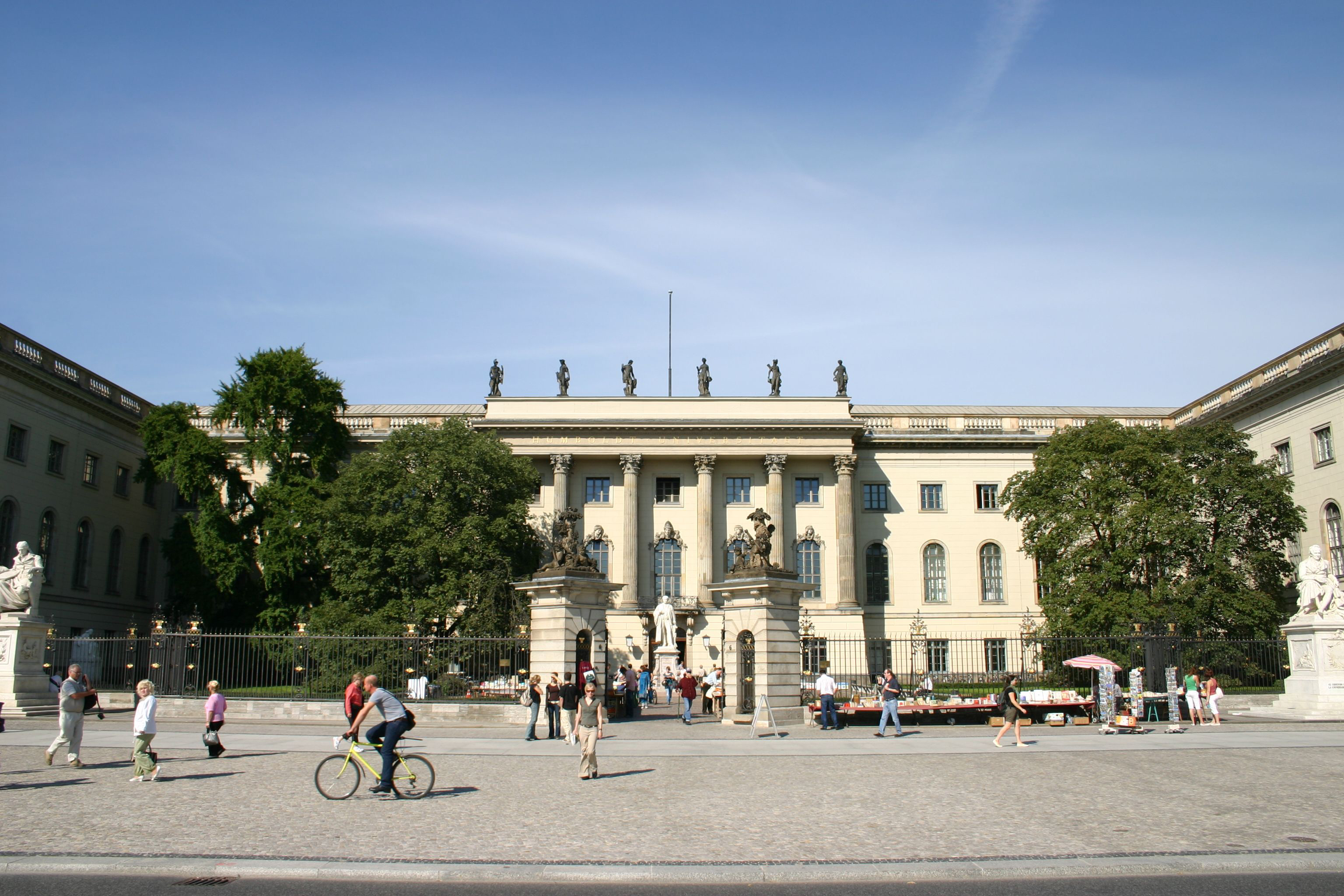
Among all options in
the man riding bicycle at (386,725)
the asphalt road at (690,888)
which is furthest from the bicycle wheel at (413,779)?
the asphalt road at (690,888)

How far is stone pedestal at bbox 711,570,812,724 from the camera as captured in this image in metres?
27.0

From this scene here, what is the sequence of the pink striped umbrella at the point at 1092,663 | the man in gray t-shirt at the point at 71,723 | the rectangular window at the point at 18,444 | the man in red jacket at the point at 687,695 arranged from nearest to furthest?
the man in gray t-shirt at the point at 71,723 < the man in red jacket at the point at 687,695 < the pink striped umbrella at the point at 1092,663 < the rectangular window at the point at 18,444

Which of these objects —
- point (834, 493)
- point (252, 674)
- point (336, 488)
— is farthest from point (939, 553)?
point (252, 674)

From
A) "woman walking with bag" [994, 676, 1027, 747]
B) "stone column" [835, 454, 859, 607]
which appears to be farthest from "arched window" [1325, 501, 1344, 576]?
"woman walking with bag" [994, 676, 1027, 747]

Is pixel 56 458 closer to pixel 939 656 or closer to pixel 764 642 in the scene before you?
pixel 764 642

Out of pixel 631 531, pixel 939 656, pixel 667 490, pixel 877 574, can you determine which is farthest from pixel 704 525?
pixel 939 656


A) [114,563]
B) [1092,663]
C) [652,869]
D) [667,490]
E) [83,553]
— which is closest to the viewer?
[652,869]

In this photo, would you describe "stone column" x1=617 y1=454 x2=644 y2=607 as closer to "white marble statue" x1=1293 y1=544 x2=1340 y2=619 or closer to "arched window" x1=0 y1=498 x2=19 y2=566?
"arched window" x1=0 y1=498 x2=19 y2=566

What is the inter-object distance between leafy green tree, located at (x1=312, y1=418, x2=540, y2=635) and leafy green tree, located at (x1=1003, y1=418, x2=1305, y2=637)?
78.3 ft

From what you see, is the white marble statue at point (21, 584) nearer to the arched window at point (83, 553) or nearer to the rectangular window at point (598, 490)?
the arched window at point (83, 553)

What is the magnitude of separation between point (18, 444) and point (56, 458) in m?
3.22

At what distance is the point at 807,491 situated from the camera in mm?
62625

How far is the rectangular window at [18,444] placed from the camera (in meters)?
46.1

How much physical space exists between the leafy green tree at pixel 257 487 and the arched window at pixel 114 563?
6.28 metres
